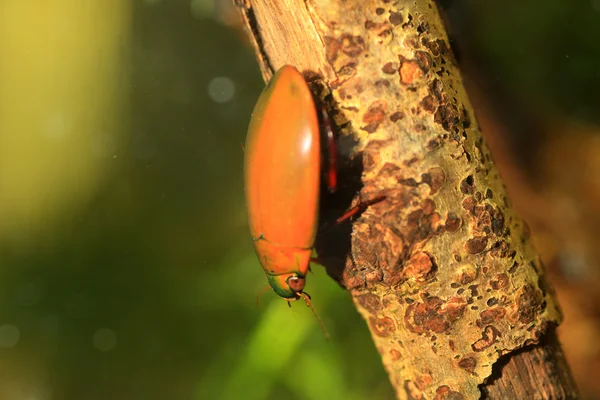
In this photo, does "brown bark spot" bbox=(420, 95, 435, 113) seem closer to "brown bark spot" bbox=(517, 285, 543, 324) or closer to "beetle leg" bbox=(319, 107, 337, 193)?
"beetle leg" bbox=(319, 107, 337, 193)

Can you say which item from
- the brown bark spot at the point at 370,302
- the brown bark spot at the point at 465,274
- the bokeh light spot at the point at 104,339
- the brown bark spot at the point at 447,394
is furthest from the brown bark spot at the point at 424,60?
the bokeh light spot at the point at 104,339

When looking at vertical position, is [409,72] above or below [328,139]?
above

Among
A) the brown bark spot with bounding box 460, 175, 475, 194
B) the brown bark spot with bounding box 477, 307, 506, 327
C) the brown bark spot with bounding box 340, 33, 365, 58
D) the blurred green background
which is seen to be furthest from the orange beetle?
the blurred green background

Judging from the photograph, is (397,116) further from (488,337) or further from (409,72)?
(488,337)

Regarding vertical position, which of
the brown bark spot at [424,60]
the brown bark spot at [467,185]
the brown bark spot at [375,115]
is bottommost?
the brown bark spot at [467,185]

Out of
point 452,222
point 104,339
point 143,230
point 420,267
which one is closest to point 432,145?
point 452,222

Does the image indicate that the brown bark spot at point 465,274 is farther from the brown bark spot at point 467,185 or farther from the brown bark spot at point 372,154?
the brown bark spot at point 372,154

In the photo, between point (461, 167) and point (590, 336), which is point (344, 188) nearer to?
point (461, 167)
